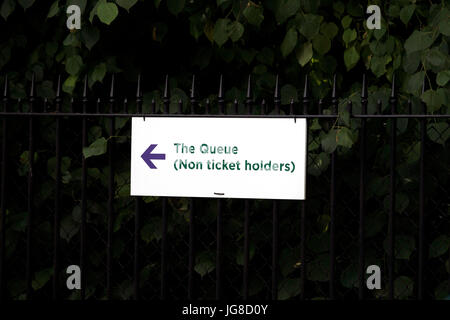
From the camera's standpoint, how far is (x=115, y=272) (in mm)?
4672

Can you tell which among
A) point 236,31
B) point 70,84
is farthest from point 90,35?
point 236,31

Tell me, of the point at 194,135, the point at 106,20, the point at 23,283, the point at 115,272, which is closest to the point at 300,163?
the point at 194,135

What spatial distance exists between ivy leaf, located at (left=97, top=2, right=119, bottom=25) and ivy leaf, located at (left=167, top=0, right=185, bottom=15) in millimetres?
336

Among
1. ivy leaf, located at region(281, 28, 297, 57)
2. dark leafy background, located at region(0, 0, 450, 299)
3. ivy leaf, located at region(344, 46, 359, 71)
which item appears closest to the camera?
dark leafy background, located at region(0, 0, 450, 299)

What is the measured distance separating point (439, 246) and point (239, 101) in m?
1.36

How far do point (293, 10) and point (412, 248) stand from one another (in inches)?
55.5

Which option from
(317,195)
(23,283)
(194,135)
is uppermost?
(194,135)

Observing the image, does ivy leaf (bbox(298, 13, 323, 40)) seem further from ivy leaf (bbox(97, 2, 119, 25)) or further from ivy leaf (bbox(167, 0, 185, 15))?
ivy leaf (bbox(97, 2, 119, 25))

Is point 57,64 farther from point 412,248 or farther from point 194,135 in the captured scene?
point 412,248

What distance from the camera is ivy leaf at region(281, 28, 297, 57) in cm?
416

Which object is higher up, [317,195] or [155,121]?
[155,121]

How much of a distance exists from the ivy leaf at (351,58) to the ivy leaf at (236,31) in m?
0.62

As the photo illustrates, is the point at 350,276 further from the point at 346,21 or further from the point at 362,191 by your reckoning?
the point at 346,21

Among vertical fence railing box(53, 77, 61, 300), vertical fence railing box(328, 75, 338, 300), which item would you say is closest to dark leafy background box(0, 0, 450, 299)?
vertical fence railing box(328, 75, 338, 300)
